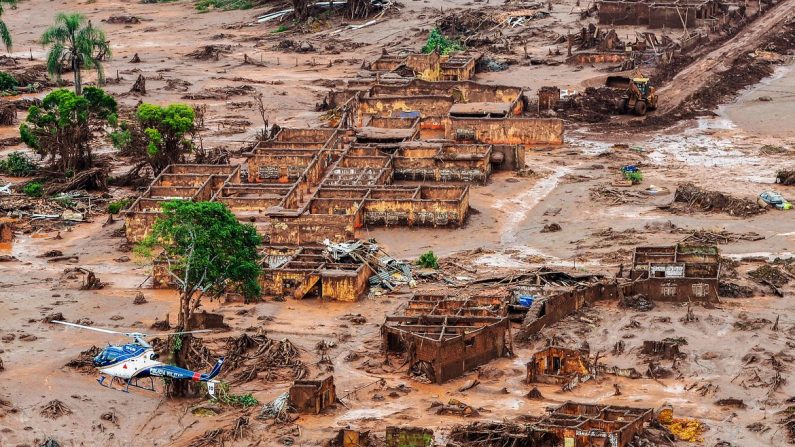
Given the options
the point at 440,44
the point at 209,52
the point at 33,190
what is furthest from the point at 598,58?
the point at 33,190

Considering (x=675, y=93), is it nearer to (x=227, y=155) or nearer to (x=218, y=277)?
(x=227, y=155)

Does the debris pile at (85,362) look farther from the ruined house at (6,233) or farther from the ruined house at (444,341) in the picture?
the ruined house at (6,233)

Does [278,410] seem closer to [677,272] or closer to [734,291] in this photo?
[677,272]

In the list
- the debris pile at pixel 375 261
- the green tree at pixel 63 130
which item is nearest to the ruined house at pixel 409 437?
the debris pile at pixel 375 261

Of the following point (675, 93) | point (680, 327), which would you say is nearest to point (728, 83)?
point (675, 93)

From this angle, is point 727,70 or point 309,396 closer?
point 309,396
